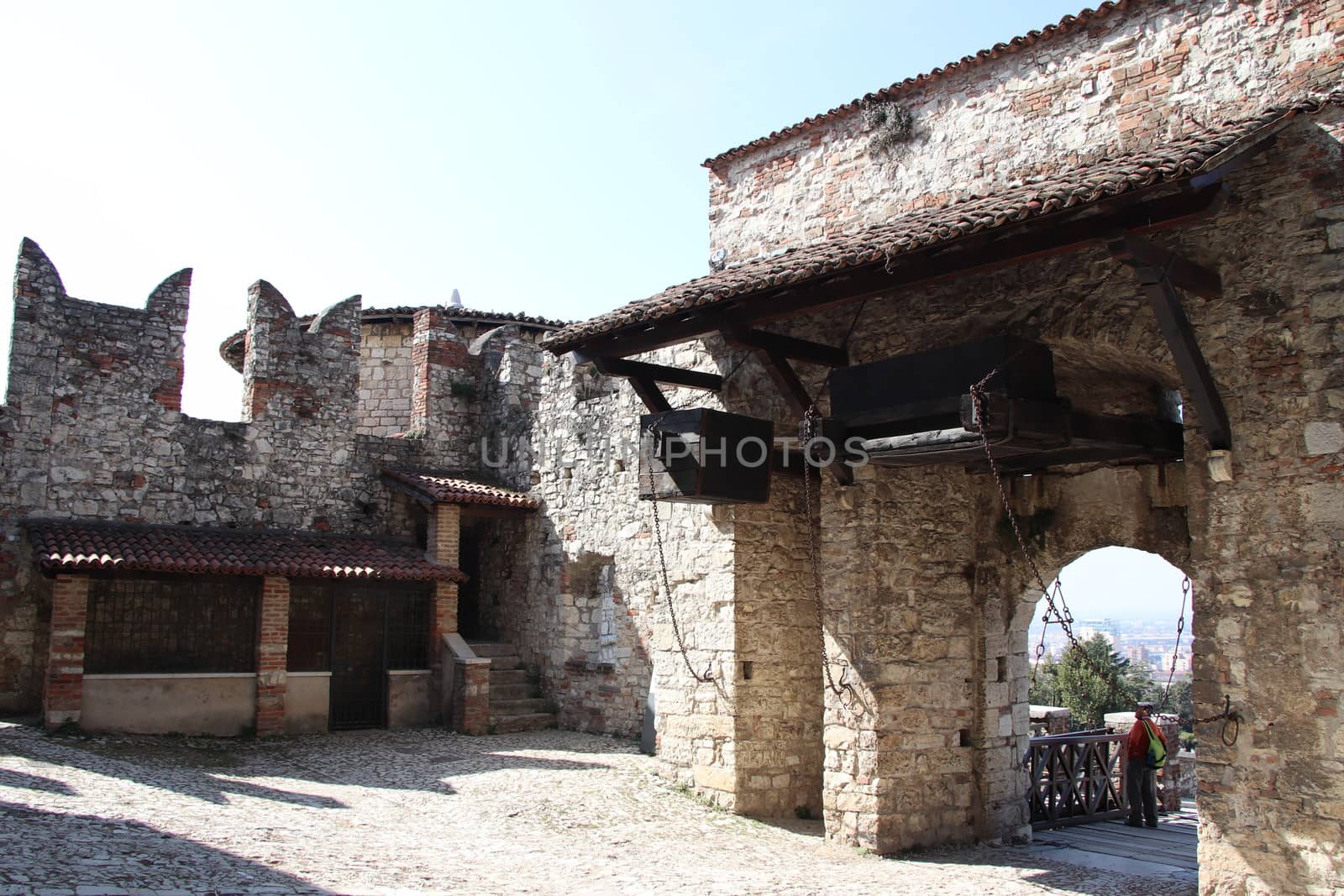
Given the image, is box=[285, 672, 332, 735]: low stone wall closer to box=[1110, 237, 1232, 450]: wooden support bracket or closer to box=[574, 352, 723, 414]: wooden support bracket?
box=[574, 352, 723, 414]: wooden support bracket

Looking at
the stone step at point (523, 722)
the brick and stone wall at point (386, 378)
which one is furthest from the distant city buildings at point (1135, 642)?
the brick and stone wall at point (386, 378)

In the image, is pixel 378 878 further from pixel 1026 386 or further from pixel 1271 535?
pixel 1271 535

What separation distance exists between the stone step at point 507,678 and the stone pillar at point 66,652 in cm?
482

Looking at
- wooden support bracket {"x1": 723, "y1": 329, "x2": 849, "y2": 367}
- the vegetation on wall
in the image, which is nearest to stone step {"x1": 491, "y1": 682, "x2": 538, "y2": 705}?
wooden support bracket {"x1": 723, "y1": 329, "x2": 849, "y2": 367}

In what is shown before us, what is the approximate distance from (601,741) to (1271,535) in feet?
27.8

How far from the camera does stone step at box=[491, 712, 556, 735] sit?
43.5 feet

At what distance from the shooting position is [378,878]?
20.8ft

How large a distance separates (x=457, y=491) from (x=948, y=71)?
327 inches

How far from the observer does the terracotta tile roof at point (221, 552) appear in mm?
11570

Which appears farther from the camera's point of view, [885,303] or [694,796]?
[694,796]

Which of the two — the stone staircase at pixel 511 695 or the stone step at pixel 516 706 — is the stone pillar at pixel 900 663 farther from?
the stone step at pixel 516 706

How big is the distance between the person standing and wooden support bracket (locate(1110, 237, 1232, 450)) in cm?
459

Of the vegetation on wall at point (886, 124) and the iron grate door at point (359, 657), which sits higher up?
the vegetation on wall at point (886, 124)

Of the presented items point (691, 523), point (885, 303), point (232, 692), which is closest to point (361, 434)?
point (232, 692)
